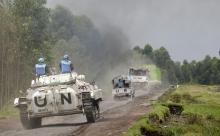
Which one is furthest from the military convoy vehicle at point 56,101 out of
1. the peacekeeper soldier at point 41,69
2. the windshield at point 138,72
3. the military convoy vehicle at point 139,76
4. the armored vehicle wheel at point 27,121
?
the windshield at point 138,72

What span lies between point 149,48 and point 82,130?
15116 cm

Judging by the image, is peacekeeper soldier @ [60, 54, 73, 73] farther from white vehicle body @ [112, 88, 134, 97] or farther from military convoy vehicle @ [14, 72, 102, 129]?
white vehicle body @ [112, 88, 134, 97]

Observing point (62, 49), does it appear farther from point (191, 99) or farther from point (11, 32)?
point (191, 99)

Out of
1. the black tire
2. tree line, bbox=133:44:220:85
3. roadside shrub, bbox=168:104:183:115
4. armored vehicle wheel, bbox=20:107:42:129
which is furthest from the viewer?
tree line, bbox=133:44:220:85

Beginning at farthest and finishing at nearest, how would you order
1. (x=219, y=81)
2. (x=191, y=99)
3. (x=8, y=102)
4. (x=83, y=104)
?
(x=219, y=81) → (x=8, y=102) → (x=191, y=99) → (x=83, y=104)

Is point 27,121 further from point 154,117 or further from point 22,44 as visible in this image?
point 22,44

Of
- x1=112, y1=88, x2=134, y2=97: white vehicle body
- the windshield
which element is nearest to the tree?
the windshield

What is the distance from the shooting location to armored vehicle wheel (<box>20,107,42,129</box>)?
2747 centimetres

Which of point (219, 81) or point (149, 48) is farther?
point (149, 48)

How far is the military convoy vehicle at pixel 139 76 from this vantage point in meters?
80.6

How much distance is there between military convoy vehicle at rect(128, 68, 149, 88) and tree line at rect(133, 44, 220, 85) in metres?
52.4

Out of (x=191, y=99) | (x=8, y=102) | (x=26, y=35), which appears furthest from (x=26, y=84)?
(x=191, y=99)

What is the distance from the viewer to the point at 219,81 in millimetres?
139625

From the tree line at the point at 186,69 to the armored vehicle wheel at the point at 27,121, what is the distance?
10622 centimetres
